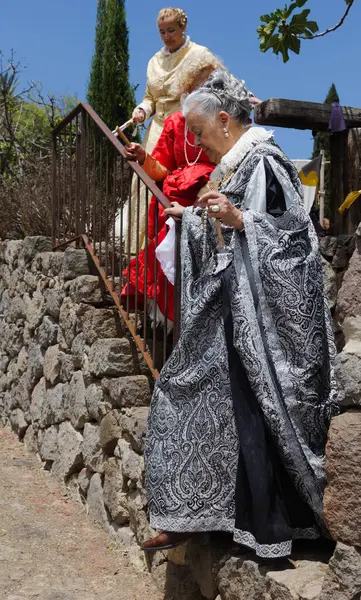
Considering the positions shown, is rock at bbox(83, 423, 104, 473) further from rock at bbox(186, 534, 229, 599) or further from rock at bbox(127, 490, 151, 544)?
rock at bbox(186, 534, 229, 599)

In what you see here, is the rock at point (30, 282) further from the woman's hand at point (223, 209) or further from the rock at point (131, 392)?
the woman's hand at point (223, 209)

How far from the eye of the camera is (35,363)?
5629 millimetres

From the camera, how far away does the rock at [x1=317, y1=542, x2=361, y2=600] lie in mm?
2094

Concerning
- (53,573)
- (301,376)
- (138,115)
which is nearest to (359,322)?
(301,376)

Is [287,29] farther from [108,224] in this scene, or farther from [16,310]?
[16,310]

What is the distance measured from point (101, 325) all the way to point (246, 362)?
6.64 feet

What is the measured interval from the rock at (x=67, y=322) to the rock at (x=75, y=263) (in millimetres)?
173

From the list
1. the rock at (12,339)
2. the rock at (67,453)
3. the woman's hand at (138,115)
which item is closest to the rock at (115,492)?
the rock at (67,453)

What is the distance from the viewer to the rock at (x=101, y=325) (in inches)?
174

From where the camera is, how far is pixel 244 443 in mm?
2541

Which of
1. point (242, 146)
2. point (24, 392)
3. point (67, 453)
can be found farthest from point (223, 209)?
point (24, 392)

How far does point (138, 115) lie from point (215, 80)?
194 centimetres

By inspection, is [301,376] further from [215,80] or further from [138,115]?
[138,115]

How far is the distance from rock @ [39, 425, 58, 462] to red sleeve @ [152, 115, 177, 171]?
1.97 m
